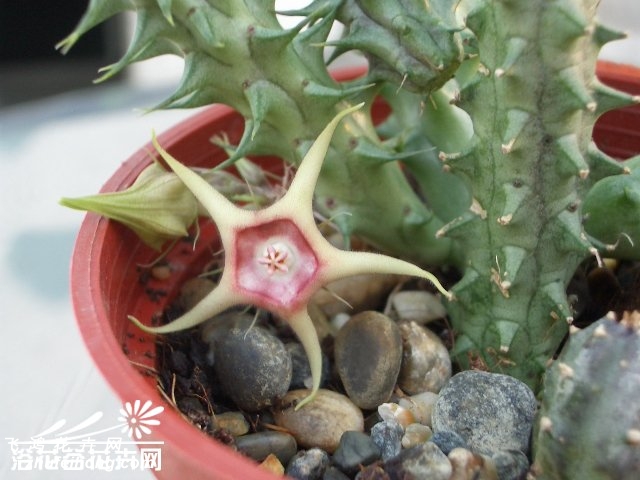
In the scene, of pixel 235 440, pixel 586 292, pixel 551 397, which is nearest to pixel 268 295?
pixel 235 440

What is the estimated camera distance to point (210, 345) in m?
0.92

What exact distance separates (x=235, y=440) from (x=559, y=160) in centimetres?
41

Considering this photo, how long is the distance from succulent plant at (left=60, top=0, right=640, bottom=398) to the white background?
0.49 m

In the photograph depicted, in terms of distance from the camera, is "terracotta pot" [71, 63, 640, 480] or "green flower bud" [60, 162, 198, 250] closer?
"terracotta pot" [71, 63, 640, 480]

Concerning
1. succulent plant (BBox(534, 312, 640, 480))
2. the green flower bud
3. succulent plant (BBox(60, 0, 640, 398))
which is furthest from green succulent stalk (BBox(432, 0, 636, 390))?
the green flower bud

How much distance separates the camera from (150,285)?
3.28 ft

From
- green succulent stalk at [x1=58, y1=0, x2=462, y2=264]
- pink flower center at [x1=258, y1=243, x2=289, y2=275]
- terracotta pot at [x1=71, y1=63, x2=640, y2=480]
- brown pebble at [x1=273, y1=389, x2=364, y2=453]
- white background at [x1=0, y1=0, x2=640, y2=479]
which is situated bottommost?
white background at [x1=0, y1=0, x2=640, y2=479]

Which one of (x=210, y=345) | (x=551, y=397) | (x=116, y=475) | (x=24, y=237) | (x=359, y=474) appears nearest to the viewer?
(x=551, y=397)

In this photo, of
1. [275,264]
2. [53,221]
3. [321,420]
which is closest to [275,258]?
[275,264]

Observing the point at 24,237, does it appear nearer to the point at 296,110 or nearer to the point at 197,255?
the point at 197,255

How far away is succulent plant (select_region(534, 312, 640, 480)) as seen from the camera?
596 millimetres

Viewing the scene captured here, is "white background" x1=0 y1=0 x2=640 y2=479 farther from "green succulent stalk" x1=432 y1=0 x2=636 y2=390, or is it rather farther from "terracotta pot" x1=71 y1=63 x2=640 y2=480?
"green succulent stalk" x1=432 y1=0 x2=636 y2=390

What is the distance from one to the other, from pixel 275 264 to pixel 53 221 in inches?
34.7

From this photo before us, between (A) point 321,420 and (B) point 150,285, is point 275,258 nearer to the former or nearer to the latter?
(A) point 321,420
